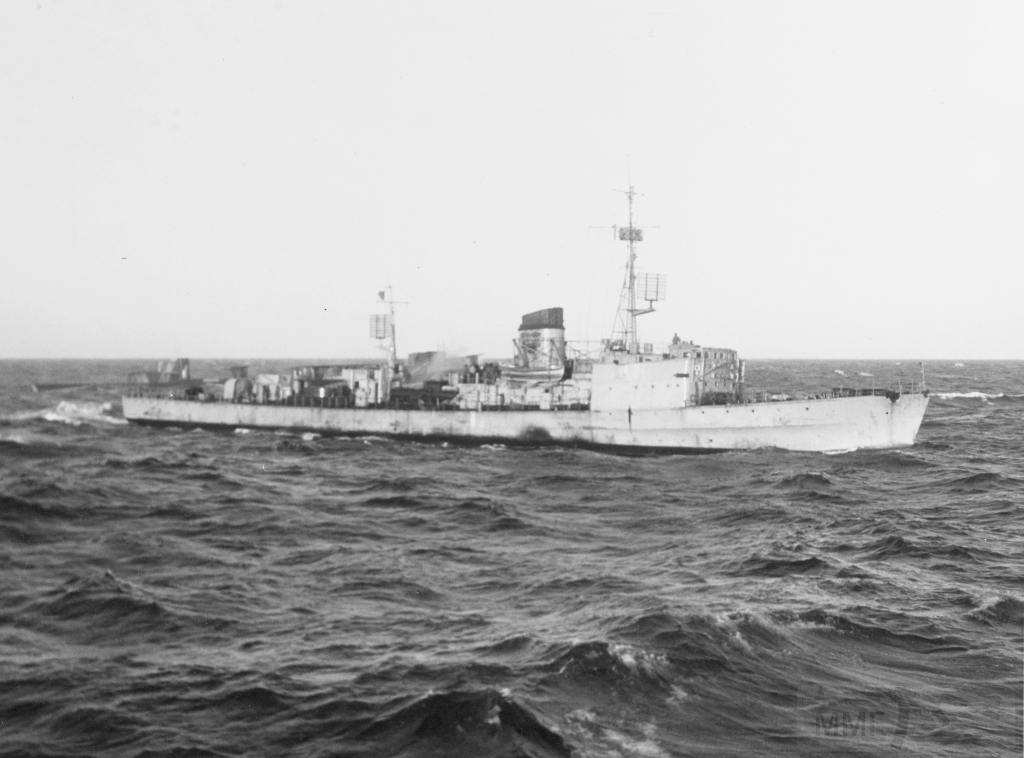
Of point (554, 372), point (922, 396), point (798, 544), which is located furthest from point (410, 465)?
point (922, 396)

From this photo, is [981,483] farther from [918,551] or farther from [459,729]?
[459,729]

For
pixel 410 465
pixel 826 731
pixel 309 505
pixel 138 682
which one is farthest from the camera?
pixel 410 465

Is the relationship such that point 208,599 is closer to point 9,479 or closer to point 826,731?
point 826,731

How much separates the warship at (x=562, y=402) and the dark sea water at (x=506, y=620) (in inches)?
359

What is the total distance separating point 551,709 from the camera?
1159cm

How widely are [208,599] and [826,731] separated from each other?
1178 centimetres

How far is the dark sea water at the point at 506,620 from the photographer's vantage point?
1111 cm

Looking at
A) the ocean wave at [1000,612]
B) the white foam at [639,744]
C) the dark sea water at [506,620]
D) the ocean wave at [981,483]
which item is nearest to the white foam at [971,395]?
the ocean wave at [981,483]

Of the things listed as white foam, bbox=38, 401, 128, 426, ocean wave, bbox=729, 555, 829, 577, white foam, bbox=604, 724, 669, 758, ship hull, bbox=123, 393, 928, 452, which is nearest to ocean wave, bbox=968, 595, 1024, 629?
ocean wave, bbox=729, 555, 829, 577

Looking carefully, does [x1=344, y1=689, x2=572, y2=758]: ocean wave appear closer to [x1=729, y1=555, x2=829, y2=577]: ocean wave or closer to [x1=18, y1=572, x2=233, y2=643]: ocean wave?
[x1=18, y1=572, x2=233, y2=643]: ocean wave

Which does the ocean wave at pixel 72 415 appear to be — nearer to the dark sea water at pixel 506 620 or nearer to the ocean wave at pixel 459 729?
the dark sea water at pixel 506 620

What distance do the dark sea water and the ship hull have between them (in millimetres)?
8594

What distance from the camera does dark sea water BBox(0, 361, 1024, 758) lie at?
36.4ft

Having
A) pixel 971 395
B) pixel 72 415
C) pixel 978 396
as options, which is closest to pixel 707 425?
pixel 72 415
